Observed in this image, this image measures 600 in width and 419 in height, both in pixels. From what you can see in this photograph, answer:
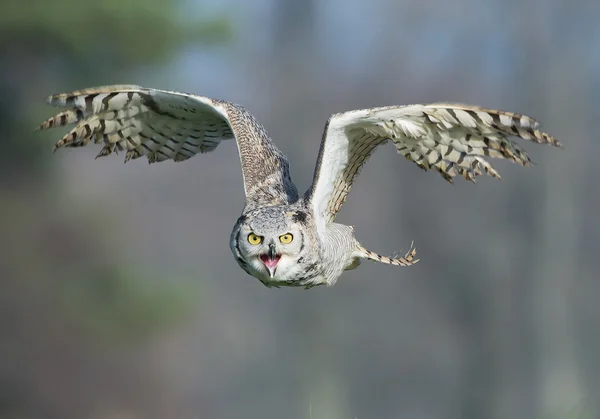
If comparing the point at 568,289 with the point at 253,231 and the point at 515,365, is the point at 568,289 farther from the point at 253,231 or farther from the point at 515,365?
the point at 253,231

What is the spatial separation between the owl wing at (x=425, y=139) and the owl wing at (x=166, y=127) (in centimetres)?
29

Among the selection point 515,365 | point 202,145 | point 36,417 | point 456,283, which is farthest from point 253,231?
point 515,365

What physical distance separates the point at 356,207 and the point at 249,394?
11.4 feet

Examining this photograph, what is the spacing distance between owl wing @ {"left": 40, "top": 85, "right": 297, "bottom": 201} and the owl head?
364 millimetres

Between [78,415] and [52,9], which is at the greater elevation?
[52,9]

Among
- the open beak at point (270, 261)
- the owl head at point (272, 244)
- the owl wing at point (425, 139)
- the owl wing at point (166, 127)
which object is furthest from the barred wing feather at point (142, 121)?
the open beak at point (270, 261)

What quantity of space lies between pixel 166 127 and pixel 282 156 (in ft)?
1.88

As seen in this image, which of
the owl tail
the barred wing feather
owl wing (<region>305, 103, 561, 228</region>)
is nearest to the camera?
owl wing (<region>305, 103, 561, 228</region>)

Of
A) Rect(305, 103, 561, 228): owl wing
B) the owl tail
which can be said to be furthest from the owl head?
→ the owl tail

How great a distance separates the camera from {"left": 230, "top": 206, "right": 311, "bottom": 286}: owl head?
309 cm

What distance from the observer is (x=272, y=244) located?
308 centimetres

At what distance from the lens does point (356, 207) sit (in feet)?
39.8

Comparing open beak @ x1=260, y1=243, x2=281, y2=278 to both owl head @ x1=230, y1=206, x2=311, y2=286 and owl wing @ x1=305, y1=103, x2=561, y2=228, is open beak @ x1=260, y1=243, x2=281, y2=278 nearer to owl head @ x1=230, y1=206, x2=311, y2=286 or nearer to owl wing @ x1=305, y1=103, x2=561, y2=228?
owl head @ x1=230, y1=206, x2=311, y2=286

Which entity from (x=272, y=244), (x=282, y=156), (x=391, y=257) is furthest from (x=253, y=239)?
(x=391, y=257)
